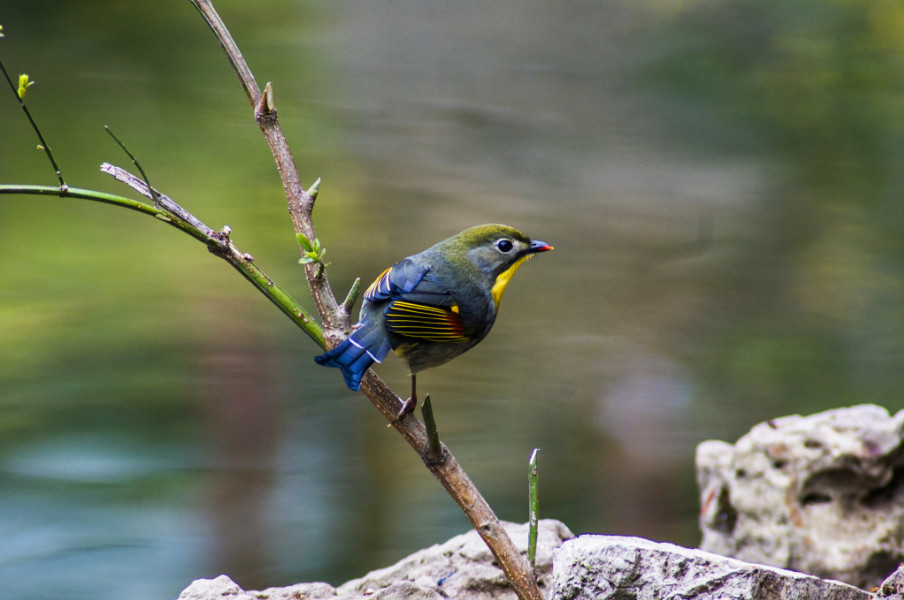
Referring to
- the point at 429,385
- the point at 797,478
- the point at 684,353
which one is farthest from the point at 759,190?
the point at 797,478

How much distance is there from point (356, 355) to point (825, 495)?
1.34 meters

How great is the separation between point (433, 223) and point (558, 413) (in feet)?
3.32

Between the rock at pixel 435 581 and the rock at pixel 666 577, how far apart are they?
43 cm

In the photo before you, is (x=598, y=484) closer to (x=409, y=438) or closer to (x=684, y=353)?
(x=684, y=353)

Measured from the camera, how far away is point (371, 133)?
3.51 metres

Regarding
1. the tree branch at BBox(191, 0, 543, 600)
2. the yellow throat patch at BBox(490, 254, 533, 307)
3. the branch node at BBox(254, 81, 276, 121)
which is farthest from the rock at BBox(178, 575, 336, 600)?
the branch node at BBox(254, 81, 276, 121)

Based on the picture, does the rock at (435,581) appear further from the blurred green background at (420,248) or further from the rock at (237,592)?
the blurred green background at (420,248)

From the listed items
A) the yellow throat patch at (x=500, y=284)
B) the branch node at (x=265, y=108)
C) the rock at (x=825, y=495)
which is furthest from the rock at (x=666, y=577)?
the branch node at (x=265, y=108)

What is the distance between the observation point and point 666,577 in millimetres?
1150

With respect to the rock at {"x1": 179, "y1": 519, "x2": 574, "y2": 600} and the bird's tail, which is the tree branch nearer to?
the bird's tail

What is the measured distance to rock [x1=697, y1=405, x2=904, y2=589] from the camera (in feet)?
6.13

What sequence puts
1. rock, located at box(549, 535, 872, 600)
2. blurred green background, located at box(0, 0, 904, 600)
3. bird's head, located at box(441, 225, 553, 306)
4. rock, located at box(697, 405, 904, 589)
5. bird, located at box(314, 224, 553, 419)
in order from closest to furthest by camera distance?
rock, located at box(549, 535, 872, 600)
bird, located at box(314, 224, 553, 419)
bird's head, located at box(441, 225, 553, 306)
rock, located at box(697, 405, 904, 589)
blurred green background, located at box(0, 0, 904, 600)

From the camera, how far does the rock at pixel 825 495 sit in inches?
73.5

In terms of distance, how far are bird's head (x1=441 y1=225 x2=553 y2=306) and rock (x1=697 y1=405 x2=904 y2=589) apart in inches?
34.2
